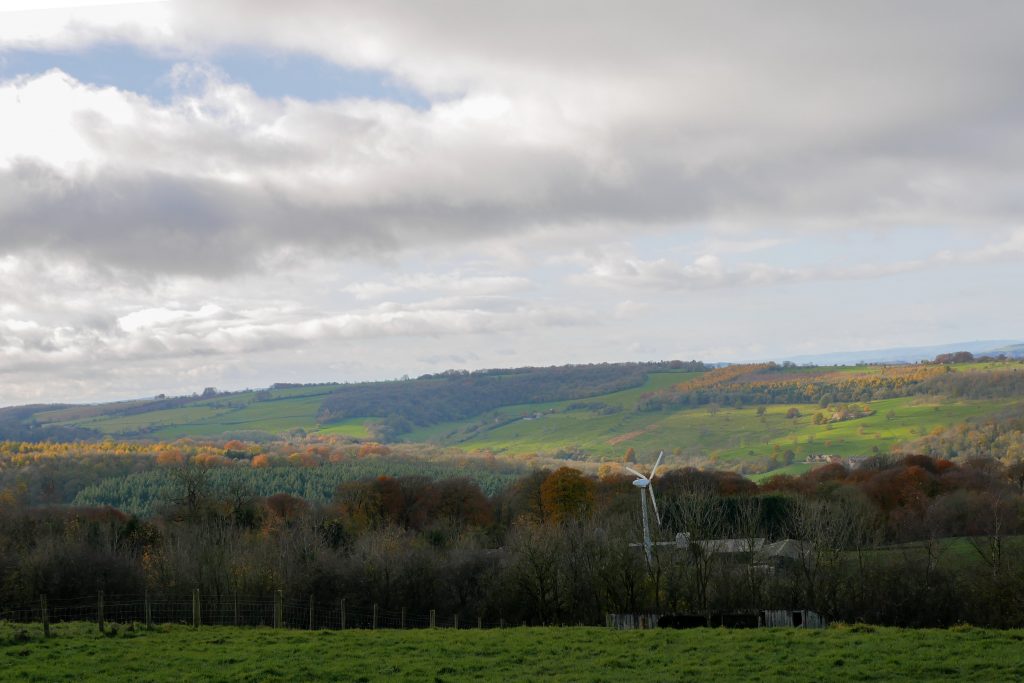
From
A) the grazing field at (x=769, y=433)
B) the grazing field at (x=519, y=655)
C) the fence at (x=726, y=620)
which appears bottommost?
the grazing field at (x=769, y=433)

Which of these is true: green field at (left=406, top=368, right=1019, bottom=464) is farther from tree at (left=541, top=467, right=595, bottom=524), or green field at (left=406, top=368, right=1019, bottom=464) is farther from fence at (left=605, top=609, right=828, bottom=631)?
fence at (left=605, top=609, right=828, bottom=631)

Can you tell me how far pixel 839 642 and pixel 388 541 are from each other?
42803 mm

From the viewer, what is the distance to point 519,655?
72.1 ft

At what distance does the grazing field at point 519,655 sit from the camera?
18.9 meters

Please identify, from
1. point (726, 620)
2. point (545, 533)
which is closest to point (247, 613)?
point (545, 533)

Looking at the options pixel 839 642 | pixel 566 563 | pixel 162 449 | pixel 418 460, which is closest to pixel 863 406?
pixel 418 460

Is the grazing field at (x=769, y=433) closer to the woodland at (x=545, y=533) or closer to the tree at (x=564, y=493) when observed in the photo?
the woodland at (x=545, y=533)

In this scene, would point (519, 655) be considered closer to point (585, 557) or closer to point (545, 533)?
point (585, 557)

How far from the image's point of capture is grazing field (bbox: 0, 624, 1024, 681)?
1889 centimetres

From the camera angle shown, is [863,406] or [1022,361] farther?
[1022,361]

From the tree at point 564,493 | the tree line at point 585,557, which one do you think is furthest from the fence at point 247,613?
the tree at point 564,493

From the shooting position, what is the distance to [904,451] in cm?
12581

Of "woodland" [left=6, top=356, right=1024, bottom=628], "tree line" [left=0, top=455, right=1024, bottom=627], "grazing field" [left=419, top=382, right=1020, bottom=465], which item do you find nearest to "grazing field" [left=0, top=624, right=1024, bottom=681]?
"woodland" [left=6, top=356, right=1024, bottom=628]

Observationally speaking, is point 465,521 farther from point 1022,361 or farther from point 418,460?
point 1022,361
